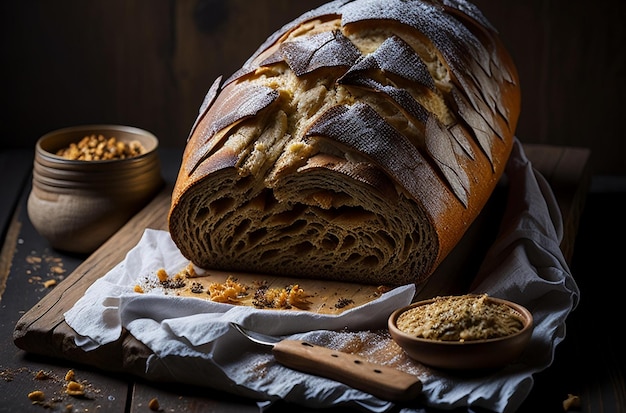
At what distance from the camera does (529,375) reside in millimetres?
1862

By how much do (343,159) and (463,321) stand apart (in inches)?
20.3

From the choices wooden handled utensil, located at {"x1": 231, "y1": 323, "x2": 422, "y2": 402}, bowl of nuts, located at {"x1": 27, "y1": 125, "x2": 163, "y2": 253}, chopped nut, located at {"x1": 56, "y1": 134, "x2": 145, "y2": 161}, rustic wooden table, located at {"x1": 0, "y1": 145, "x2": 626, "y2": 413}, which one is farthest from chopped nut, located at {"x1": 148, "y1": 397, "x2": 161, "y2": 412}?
chopped nut, located at {"x1": 56, "y1": 134, "x2": 145, "y2": 161}

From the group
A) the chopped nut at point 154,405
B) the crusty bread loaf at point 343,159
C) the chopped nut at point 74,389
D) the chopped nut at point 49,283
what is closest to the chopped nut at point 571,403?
the crusty bread loaf at point 343,159

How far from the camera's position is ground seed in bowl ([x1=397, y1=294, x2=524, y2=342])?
186 cm

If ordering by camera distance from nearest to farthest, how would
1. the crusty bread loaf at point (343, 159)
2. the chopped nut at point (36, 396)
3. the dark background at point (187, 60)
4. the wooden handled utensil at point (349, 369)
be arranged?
the wooden handled utensil at point (349, 369) < the chopped nut at point (36, 396) < the crusty bread loaf at point (343, 159) < the dark background at point (187, 60)

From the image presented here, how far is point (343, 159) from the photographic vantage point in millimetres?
2189

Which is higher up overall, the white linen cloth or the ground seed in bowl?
the ground seed in bowl

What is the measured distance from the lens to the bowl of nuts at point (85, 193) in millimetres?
2762

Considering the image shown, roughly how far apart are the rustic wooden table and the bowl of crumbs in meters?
0.14

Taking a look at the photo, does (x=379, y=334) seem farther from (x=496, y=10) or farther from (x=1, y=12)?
(x=1, y=12)

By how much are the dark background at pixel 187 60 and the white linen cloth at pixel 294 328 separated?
1.50m

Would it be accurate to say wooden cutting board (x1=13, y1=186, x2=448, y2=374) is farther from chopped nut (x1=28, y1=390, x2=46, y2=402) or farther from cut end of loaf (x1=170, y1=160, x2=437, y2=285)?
chopped nut (x1=28, y1=390, x2=46, y2=402)

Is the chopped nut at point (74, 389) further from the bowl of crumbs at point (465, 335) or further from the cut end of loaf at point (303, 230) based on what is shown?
the bowl of crumbs at point (465, 335)

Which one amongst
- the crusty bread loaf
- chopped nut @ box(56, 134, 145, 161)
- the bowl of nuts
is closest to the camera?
the crusty bread loaf
